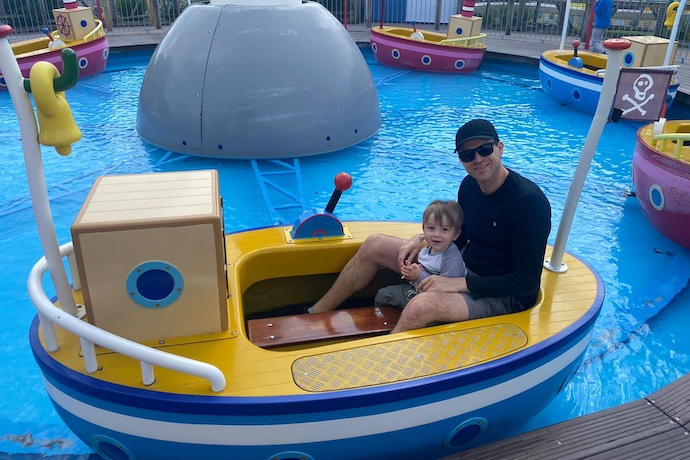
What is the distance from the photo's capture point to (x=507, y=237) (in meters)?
2.66

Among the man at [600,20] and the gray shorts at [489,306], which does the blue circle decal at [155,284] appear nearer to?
the gray shorts at [489,306]

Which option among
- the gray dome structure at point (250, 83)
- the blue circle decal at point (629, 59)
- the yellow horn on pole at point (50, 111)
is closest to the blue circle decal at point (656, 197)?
the gray dome structure at point (250, 83)

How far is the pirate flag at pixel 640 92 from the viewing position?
2.82 m

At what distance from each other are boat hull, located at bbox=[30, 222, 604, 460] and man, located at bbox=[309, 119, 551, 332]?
0.35ft

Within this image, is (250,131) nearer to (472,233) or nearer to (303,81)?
(303,81)

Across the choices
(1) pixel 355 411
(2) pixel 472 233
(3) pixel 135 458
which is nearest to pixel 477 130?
(2) pixel 472 233

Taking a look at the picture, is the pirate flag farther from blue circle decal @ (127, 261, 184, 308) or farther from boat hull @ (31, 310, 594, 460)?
blue circle decal @ (127, 261, 184, 308)

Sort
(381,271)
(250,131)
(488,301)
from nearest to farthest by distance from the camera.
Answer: (488,301)
(381,271)
(250,131)

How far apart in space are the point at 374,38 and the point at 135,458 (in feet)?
37.4

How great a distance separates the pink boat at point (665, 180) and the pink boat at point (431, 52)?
21.8 feet

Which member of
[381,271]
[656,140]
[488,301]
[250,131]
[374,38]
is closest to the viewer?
[488,301]

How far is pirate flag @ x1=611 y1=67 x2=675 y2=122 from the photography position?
2818 millimetres

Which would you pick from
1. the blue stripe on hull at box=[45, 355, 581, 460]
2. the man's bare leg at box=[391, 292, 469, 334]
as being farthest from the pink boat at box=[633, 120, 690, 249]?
the man's bare leg at box=[391, 292, 469, 334]

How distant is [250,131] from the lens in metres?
6.27
